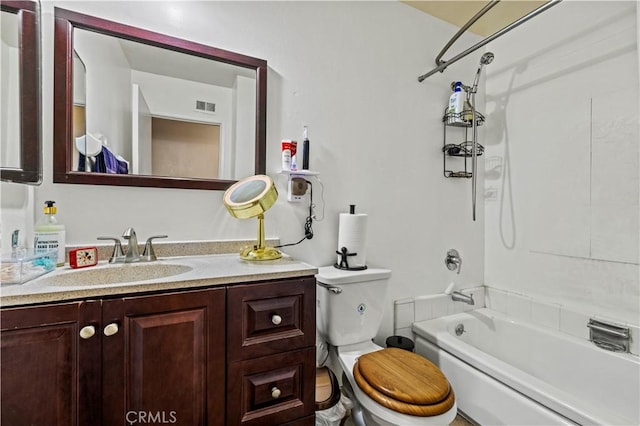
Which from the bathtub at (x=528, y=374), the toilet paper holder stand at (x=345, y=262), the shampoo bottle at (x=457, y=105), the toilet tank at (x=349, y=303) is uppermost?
the shampoo bottle at (x=457, y=105)

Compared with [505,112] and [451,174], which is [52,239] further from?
[505,112]

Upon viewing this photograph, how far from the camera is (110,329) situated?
0.79 m

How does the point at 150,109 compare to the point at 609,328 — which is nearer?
the point at 150,109

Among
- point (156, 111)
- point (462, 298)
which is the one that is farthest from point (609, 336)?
point (156, 111)

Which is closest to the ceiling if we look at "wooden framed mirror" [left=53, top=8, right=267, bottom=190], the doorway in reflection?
"wooden framed mirror" [left=53, top=8, right=267, bottom=190]

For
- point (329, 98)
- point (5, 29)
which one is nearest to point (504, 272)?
point (329, 98)

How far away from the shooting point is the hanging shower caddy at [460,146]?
1.99 m

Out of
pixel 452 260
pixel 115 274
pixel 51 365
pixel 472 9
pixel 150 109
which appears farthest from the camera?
pixel 452 260

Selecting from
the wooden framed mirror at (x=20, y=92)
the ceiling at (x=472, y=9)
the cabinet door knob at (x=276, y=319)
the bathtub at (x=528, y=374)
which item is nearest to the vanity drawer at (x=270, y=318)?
the cabinet door knob at (x=276, y=319)

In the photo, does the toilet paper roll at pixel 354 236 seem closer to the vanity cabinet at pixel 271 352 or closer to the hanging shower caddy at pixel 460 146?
the vanity cabinet at pixel 271 352

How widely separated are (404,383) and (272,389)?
0.54 metres

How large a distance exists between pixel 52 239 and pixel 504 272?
103 inches

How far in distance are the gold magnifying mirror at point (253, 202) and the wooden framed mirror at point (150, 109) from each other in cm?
14

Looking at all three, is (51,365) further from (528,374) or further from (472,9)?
(472,9)
